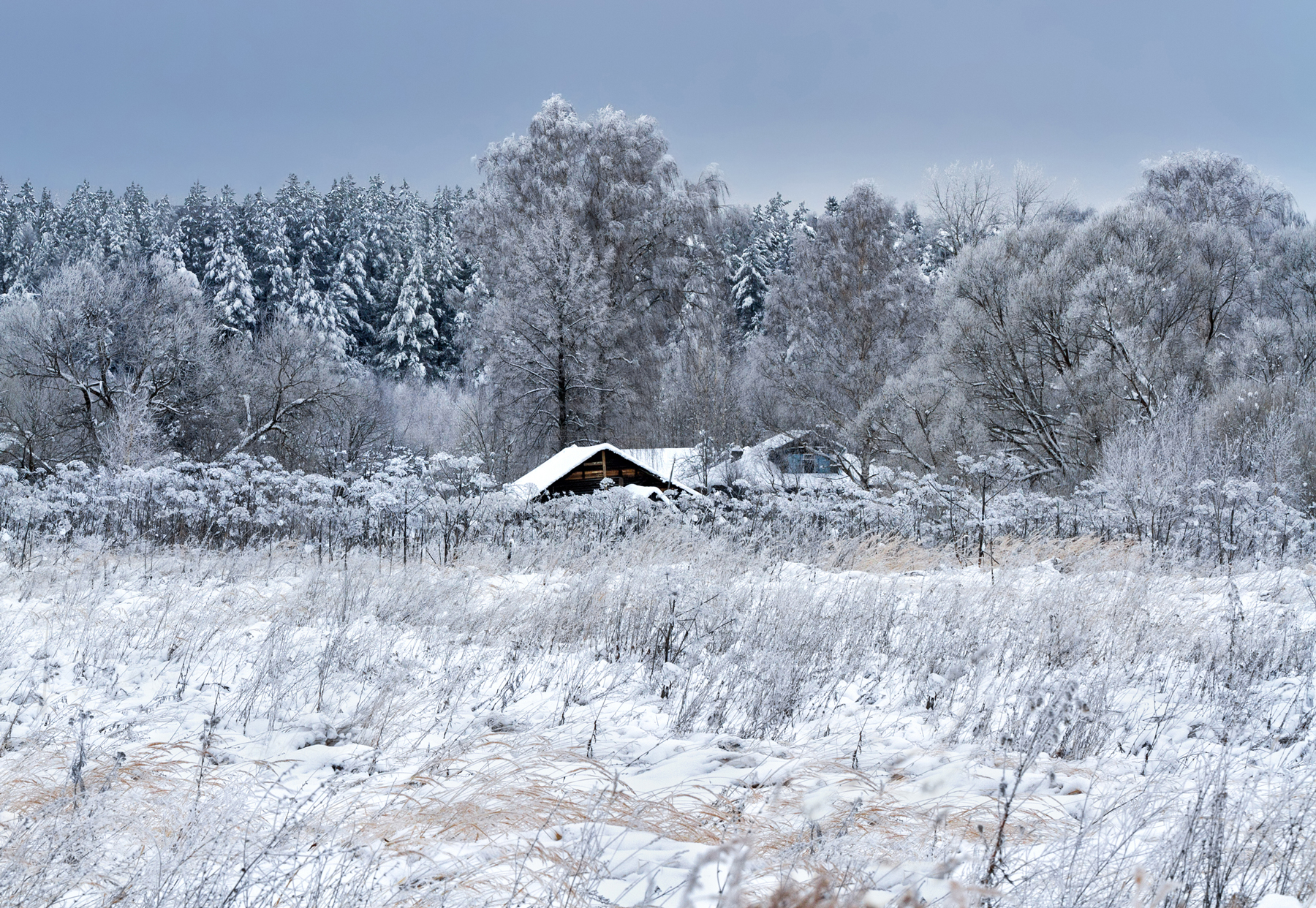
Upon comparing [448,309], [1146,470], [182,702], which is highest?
[448,309]

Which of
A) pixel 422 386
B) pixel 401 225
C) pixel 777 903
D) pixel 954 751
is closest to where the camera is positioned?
pixel 777 903

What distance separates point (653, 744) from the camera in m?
3.45

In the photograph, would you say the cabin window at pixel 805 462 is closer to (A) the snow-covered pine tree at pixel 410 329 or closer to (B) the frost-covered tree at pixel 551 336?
(B) the frost-covered tree at pixel 551 336

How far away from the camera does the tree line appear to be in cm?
1831

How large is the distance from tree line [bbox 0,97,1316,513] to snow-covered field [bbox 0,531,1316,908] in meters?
10.3

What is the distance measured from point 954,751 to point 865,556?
674 centimetres

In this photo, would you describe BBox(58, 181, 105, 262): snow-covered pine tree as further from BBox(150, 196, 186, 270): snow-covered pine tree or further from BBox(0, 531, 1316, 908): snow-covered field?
BBox(0, 531, 1316, 908): snow-covered field

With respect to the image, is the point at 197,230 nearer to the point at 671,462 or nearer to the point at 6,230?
the point at 6,230

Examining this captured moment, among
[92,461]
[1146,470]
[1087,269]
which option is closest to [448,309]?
[92,461]

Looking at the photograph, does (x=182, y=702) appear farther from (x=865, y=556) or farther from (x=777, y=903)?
(x=865, y=556)

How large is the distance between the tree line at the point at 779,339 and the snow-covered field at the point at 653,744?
10.3 m

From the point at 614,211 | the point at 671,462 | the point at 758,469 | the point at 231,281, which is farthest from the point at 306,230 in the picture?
the point at 758,469

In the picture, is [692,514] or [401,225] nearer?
[692,514]

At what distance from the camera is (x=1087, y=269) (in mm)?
19266
